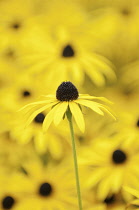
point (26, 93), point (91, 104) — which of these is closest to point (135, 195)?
point (91, 104)

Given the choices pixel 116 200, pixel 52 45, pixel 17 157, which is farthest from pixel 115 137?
pixel 52 45

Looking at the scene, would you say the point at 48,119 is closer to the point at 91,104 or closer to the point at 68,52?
the point at 91,104

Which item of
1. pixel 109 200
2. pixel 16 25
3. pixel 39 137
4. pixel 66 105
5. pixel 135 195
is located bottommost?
pixel 135 195

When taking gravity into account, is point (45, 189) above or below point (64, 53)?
below

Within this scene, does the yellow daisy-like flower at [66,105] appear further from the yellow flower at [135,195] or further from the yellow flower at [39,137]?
the yellow flower at [39,137]

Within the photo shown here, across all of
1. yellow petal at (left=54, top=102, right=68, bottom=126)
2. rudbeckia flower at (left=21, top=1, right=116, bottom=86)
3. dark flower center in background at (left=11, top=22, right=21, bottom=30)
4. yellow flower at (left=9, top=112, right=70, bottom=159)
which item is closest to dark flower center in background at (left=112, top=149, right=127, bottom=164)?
yellow flower at (left=9, top=112, right=70, bottom=159)

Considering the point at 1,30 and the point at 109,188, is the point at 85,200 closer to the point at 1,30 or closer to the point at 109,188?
the point at 109,188
